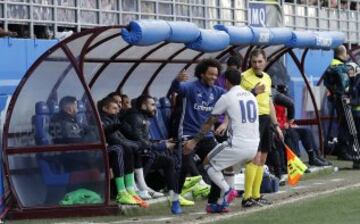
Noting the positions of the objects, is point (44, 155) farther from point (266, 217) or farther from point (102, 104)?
point (266, 217)

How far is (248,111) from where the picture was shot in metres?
13.5

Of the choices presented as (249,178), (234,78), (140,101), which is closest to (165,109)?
(140,101)

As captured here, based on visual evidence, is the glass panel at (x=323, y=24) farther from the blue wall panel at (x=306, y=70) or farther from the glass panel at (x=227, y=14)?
the glass panel at (x=227, y=14)

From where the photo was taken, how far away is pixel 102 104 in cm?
1509

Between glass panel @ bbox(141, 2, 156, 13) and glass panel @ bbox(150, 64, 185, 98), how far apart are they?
3943 mm

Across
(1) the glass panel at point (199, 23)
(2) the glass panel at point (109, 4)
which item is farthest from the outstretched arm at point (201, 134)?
(1) the glass panel at point (199, 23)

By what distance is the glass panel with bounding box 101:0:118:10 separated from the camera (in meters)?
20.4

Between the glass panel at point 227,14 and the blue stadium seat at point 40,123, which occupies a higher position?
the glass panel at point 227,14

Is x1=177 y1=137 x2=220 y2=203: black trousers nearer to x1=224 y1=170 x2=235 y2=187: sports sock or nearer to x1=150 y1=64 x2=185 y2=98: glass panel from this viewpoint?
x1=224 y1=170 x2=235 y2=187: sports sock

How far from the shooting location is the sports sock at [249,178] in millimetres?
14125

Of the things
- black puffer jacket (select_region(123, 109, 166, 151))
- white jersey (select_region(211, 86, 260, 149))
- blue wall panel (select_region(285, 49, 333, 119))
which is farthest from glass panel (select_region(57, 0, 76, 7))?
white jersey (select_region(211, 86, 260, 149))

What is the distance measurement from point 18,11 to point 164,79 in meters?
2.53

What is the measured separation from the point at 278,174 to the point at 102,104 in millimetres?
3849

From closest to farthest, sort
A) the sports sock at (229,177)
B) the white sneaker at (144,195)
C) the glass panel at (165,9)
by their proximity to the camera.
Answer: the sports sock at (229,177) < the white sneaker at (144,195) < the glass panel at (165,9)
